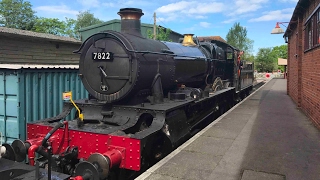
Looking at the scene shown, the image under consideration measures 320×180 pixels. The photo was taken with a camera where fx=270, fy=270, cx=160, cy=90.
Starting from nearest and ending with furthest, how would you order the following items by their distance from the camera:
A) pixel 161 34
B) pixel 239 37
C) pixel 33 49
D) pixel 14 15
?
pixel 33 49 < pixel 161 34 < pixel 14 15 < pixel 239 37

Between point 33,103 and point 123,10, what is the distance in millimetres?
3041

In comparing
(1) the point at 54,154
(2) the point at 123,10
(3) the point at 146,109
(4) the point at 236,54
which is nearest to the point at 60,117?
(1) the point at 54,154

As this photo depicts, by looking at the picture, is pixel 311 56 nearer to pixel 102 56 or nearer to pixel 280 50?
pixel 102 56

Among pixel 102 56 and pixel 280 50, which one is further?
pixel 280 50

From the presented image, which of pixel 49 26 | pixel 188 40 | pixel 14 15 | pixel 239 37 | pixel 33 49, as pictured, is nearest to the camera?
Answer: pixel 188 40

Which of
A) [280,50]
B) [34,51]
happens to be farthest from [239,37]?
[34,51]

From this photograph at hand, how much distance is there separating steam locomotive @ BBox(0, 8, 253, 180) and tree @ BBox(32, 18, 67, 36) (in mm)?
52225

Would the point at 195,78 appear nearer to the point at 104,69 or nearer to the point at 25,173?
the point at 104,69

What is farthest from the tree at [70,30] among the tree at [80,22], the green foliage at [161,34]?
the green foliage at [161,34]

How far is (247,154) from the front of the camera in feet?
16.4

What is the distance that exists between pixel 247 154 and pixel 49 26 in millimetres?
58139

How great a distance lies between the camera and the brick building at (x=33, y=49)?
39.1ft

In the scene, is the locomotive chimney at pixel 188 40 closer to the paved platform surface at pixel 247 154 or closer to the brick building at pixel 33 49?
the paved platform surface at pixel 247 154

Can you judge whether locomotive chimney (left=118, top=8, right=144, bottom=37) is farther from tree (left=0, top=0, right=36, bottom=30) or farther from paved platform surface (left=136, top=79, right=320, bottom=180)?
tree (left=0, top=0, right=36, bottom=30)
